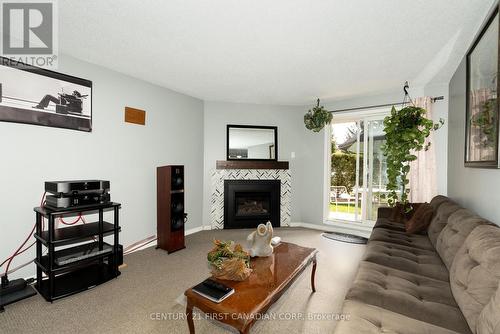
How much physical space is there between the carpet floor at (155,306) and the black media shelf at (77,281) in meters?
0.06

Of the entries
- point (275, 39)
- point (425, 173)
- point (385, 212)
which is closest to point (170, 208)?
point (275, 39)

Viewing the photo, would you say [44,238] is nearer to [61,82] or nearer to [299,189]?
[61,82]

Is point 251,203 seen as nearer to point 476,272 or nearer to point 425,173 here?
point 425,173

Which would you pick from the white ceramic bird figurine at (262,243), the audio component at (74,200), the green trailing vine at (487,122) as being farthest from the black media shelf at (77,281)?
the green trailing vine at (487,122)

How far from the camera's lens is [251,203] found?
4.76 meters

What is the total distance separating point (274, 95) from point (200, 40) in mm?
1990

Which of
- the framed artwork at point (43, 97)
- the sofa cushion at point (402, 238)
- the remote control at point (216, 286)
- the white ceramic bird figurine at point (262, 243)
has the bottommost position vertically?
the remote control at point (216, 286)

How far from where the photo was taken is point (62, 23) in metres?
2.06

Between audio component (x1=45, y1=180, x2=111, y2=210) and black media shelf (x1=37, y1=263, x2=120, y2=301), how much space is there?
0.67m

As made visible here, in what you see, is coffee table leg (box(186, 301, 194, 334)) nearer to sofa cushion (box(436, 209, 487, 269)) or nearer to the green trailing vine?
sofa cushion (box(436, 209, 487, 269))

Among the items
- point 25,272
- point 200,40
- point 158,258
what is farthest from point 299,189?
point 25,272

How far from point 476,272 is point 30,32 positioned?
3862mm

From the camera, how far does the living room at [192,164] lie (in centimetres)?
161

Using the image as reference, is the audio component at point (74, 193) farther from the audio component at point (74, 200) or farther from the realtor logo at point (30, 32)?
the realtor logo at point (30, 32)
